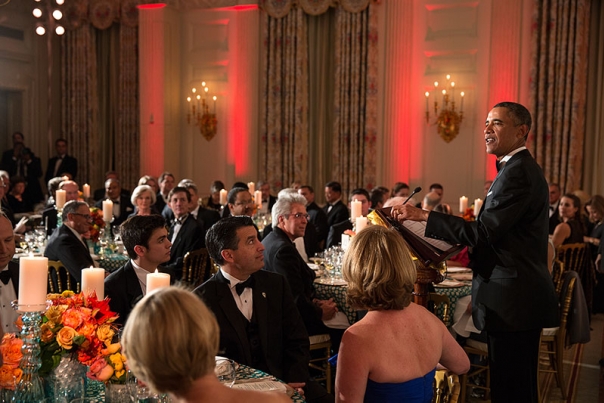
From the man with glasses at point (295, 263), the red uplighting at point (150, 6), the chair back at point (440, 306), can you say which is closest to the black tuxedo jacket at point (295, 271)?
the man with glasses at point (295, 263)

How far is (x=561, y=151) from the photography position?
10.1 metres

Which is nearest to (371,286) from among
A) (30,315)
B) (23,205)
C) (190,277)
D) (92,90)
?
(30,315)

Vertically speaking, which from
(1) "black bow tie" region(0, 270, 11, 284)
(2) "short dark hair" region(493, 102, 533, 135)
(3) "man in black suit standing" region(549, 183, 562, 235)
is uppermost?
(2) "short dark hair" region(493, 102, 533, 135)

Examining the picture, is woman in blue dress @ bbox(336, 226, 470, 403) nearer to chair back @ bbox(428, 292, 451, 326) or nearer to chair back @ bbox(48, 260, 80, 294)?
chair back @ bbox(428, 292, 451, 326)

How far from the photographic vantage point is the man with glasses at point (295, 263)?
457 centimetres

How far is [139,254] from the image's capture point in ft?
12.7

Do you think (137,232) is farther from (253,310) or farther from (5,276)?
(253,310)

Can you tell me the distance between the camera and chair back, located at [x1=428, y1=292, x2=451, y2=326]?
4.39m

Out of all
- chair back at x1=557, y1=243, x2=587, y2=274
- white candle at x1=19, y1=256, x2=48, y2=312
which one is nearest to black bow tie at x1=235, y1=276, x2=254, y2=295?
white candle at x1=19, y1=256, x2=48, y2=312

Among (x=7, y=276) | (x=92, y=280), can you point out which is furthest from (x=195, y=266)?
(x=92, y=280)

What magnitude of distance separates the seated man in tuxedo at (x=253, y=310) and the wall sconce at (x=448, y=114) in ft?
25.8

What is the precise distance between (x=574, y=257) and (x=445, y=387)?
15.8 ft

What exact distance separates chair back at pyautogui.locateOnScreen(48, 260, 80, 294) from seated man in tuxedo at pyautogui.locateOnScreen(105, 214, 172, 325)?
1254mm

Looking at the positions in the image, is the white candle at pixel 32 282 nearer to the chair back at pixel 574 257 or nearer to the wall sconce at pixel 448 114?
Result: the chair back at pixel 574 257
